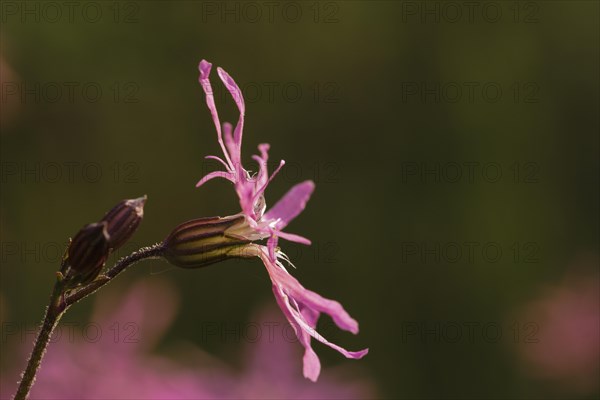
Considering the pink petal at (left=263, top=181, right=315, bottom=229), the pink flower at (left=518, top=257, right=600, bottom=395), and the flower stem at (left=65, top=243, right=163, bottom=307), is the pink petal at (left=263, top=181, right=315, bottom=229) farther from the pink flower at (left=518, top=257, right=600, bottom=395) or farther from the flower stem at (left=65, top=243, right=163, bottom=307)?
the pink flower at (left=518, top=257, right=600, bottom=395)

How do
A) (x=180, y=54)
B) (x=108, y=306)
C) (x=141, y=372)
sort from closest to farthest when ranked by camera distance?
1. (x=141, y=372)
2. (x=108, y=306)
3. (x=180, y=54)

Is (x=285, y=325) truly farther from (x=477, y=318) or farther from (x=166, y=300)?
(x=477, y=318)

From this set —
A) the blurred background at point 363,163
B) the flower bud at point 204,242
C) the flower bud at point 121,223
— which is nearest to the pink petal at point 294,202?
the flower bud at point 204,242

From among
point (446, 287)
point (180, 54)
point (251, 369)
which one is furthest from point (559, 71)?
point (251, 369)

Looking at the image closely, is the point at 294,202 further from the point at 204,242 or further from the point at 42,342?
the point at 42,342

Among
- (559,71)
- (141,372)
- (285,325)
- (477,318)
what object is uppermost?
Answer: (559,71)

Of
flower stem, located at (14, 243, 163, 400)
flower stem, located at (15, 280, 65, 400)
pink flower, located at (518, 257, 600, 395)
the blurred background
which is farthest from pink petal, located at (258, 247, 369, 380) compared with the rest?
pink flower, located at (518, 257, 600, 395)

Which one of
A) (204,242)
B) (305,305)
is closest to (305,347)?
(305,305)
